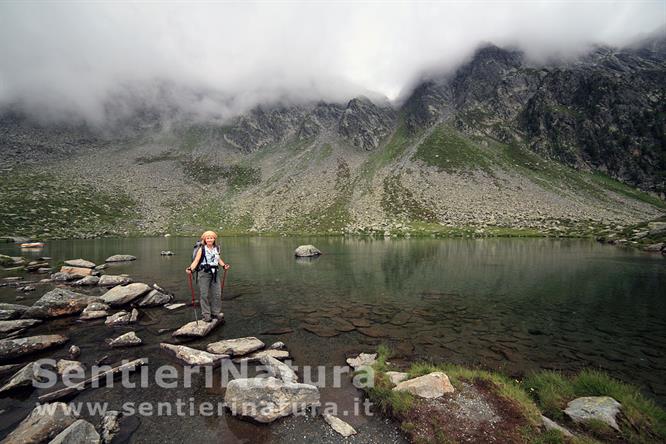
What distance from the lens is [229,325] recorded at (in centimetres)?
1622

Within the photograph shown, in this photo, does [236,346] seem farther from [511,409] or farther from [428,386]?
[511,409]

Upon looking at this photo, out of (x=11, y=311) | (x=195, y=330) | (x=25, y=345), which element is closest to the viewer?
(x=25, y=345)

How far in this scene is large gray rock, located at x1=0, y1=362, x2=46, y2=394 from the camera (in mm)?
9188

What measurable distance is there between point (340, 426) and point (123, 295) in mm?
17385

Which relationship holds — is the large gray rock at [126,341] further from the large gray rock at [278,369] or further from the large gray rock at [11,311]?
the large gray rock at [11,311]

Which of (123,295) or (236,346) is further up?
(123,295)

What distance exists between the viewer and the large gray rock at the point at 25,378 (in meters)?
9.19

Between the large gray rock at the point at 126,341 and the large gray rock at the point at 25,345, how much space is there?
86.6 inches

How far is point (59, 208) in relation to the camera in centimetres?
10044

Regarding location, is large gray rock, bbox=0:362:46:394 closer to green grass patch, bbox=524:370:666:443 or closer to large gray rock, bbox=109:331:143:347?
large gray rock, bbox=109:331:143:347

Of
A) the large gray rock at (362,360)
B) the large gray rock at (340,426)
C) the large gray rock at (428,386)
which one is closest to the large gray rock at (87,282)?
the large gray rock at (362,360)

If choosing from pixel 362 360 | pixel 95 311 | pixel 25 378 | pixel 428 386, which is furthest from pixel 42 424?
pixel 95 311

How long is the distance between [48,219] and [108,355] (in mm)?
111009

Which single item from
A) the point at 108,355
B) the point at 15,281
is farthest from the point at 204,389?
the point at 15,281
